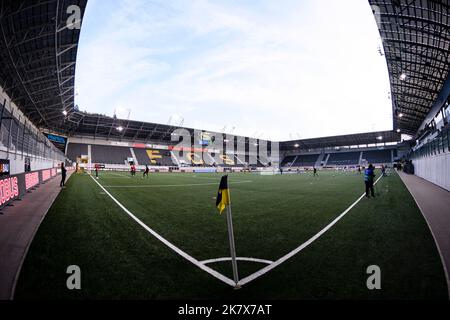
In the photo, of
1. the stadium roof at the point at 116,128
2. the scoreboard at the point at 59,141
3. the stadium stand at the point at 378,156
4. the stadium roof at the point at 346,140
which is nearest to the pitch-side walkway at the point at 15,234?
the stadium roof at the point at 116,128

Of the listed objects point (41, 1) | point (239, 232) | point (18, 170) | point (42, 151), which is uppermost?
point (41, 1)

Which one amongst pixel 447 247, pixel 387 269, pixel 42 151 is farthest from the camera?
pixel 42 151

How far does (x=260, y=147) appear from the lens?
356 feet

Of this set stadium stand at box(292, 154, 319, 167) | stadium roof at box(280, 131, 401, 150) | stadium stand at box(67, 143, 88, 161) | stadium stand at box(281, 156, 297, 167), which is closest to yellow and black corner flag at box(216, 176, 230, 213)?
stadium stand at box(67, 143, 88, 161)

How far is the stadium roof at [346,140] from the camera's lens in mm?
85188

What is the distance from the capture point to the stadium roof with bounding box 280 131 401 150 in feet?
279

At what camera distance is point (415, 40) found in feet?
81.5

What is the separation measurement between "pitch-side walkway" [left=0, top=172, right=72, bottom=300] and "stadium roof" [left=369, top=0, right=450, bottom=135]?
2257cm

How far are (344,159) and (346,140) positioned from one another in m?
7.41

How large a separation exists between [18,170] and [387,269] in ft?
83.2

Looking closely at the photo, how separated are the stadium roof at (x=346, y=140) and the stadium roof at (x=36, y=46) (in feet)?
284

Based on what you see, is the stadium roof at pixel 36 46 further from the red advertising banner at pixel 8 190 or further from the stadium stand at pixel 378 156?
the stadium stand at pixel 378 156

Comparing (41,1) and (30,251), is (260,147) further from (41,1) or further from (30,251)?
(30,251)
